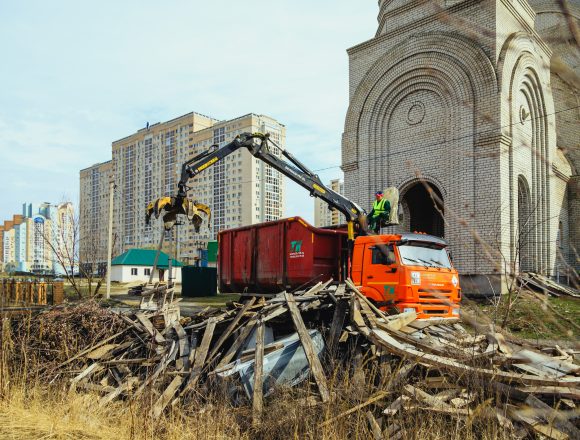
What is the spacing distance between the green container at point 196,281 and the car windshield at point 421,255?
16.1 meters

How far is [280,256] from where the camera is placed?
14148mm

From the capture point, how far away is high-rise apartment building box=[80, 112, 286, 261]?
6662 cm

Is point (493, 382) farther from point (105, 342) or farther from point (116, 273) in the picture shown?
point (116, 273)

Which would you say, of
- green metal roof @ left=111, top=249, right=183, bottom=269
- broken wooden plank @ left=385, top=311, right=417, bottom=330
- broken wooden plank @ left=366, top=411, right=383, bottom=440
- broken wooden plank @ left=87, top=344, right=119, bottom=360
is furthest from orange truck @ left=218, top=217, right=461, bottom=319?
green metal roof @ left=111, top=249, right=183, bottom=269

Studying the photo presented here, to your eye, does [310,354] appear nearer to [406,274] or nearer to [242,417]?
[242,417]

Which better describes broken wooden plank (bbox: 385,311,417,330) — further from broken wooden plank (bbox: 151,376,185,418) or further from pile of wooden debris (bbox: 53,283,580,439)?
broken wooden plank (bbox: 151,376,185,418)

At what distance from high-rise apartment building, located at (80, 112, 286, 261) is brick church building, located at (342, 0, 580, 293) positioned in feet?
137

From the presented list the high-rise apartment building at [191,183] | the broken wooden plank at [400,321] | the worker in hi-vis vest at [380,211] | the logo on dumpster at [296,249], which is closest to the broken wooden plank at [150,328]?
the broken wooden plank at [400,321]

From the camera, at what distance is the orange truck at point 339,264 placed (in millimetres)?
9867

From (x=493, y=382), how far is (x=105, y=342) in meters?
6.79

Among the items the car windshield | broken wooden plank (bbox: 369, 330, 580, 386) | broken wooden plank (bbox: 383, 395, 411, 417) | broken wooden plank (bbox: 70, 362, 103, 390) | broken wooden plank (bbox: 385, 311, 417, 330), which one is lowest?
broken wooden plank (bbox: 70, 362, 103, 390)

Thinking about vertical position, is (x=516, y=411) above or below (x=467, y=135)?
below

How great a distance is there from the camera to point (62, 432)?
15.5 feet

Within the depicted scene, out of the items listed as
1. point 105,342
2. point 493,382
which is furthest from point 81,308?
point 493,382
